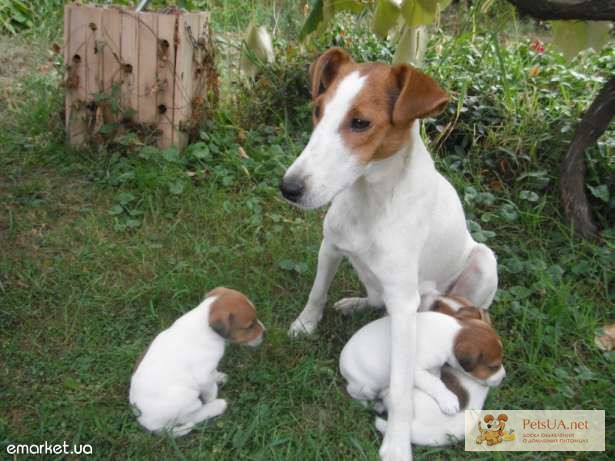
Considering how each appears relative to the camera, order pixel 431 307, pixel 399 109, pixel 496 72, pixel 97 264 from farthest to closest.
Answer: pixel 496 72 → pixel 97 264 → pixel 431 307 → pixel 399 109

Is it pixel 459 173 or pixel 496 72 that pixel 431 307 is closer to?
pixel 459 173

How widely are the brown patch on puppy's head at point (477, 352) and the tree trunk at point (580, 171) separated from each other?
207cm

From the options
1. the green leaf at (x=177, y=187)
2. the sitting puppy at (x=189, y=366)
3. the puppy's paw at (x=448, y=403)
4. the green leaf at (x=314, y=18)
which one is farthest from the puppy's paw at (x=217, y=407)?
the green leaf at (x=177, y=187)

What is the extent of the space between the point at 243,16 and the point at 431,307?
5615 millimetres

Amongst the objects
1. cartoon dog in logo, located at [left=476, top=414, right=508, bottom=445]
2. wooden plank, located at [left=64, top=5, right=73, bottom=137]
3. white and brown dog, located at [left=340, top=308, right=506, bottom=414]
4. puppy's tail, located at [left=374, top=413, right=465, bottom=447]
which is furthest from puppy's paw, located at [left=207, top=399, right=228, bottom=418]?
wooden plank, located at [left=64, top=5, right=73, bottom=137]

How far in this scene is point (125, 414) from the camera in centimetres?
295

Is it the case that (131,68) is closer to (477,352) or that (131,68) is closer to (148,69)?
(148,69)

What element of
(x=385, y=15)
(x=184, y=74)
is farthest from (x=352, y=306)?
(x=184, y=74)

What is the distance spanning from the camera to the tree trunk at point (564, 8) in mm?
3418

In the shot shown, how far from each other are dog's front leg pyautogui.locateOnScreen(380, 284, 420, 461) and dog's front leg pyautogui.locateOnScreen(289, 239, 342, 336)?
0.59 metres

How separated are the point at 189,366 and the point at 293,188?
1009 mm

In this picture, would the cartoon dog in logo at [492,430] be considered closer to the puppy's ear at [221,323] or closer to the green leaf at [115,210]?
the puppy's ear at [221,323]

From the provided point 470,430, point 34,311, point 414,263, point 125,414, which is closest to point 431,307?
point 414,263

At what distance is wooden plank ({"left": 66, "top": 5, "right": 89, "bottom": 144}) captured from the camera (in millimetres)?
4694
